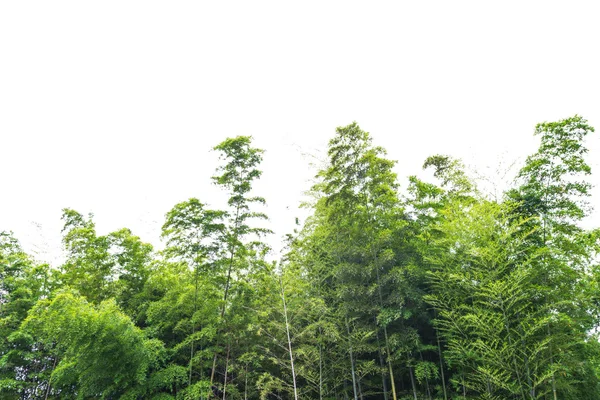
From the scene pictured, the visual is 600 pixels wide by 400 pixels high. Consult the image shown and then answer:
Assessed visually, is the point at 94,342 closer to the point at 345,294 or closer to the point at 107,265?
the point at 107,265

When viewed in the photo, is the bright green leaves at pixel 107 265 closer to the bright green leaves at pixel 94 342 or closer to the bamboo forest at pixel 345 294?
the bamboo forest at pixel 345 294

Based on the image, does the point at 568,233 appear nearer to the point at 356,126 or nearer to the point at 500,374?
the point at 500,374

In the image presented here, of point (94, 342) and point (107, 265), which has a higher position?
point (107, 265)

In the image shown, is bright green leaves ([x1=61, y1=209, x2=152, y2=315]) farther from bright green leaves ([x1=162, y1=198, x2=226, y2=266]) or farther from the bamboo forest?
bright green leaves ([x1=162, y1=198, x2=226, y2=266])

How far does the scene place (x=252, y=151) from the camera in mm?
8523

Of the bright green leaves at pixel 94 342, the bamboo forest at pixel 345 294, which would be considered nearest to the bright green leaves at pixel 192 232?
the bamboo forest at pixel 345 294

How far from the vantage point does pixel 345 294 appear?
25.4 feet

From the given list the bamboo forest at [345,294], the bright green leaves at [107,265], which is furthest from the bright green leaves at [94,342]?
the bright green leaves at [107,265]

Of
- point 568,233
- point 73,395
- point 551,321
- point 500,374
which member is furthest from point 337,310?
point 73,395

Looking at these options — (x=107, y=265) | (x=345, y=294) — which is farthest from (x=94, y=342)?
(x=345, y=294)

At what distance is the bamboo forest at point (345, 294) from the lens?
6.18m

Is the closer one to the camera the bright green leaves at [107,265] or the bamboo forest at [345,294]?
the bamboo forest at [345,294]

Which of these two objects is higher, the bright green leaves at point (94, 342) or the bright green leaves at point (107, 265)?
the bright green leaves at point (107, 265)

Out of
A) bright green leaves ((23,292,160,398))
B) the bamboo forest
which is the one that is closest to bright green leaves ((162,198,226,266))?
the bamboo forest
